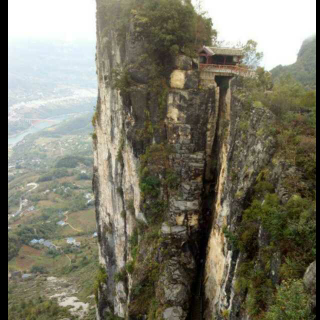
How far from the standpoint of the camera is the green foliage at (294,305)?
844 cm

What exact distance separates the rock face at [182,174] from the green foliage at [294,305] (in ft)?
21.7

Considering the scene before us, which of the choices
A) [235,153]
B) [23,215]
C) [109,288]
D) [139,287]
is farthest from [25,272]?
[235,153]

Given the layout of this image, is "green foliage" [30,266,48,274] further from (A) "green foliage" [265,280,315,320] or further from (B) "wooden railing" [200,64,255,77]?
(A) "green foliage" [265,280,315,320]

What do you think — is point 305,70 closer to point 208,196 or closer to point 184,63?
point 184,63

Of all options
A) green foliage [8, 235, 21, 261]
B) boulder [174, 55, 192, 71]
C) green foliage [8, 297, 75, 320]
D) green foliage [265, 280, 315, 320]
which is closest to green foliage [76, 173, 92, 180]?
green foliage [8, 235, 21, 261]

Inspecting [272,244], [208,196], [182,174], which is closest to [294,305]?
[272,244]

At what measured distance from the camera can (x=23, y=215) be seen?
311 ft

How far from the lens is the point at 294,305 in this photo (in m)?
8.68

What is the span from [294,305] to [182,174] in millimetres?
12997

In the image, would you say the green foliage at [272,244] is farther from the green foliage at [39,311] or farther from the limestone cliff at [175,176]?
the green foliage at [39,311]

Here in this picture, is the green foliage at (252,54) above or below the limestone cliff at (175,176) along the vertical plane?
above

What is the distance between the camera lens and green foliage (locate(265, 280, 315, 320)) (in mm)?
8438

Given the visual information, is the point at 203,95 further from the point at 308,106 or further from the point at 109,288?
the point at 109,288

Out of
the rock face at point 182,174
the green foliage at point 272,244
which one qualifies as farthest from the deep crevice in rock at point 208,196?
the green foliage at point 272,244
